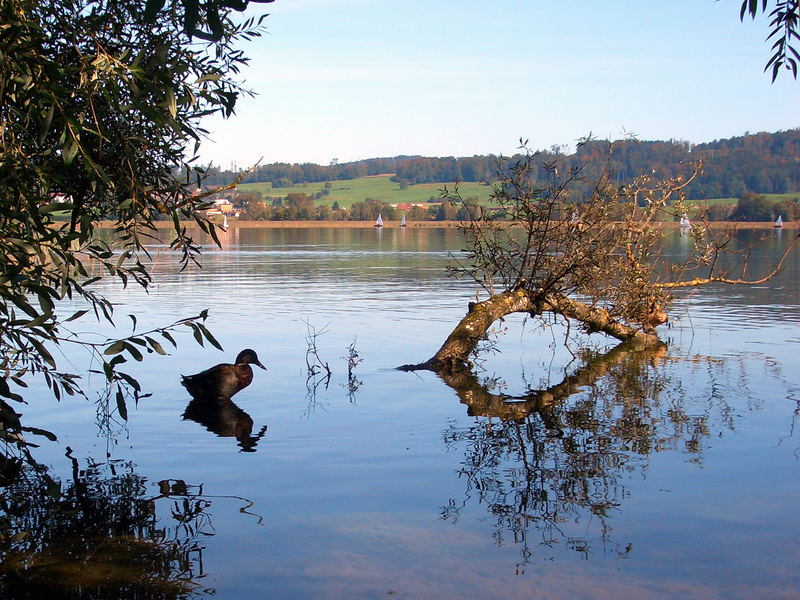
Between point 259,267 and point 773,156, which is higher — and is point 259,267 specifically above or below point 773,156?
below

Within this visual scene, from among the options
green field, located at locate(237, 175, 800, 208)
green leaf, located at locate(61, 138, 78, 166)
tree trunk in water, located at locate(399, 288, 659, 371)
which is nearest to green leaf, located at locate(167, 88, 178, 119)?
green leaf, located at locate(61, 138, 78, 166)

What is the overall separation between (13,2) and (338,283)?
28.4 m

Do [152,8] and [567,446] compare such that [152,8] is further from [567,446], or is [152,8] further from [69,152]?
[567,446]

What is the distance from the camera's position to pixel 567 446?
10.5m

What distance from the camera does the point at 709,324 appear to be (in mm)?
23359

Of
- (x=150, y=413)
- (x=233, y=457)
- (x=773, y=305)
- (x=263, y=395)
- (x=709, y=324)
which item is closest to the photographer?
(x=233, y=457)

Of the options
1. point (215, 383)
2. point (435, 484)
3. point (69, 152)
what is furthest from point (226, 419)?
point (69, 152)

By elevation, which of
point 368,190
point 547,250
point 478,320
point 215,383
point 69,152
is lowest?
point 215,383

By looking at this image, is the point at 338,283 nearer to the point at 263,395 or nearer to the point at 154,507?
the point at 263,395

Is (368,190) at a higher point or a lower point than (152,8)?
higher

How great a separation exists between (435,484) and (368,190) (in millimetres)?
169094

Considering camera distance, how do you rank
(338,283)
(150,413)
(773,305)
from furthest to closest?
(338,283)
(773,305)
(150,413)

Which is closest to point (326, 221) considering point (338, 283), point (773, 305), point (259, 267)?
point (259, 267)

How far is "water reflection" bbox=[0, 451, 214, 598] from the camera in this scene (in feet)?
21.0
